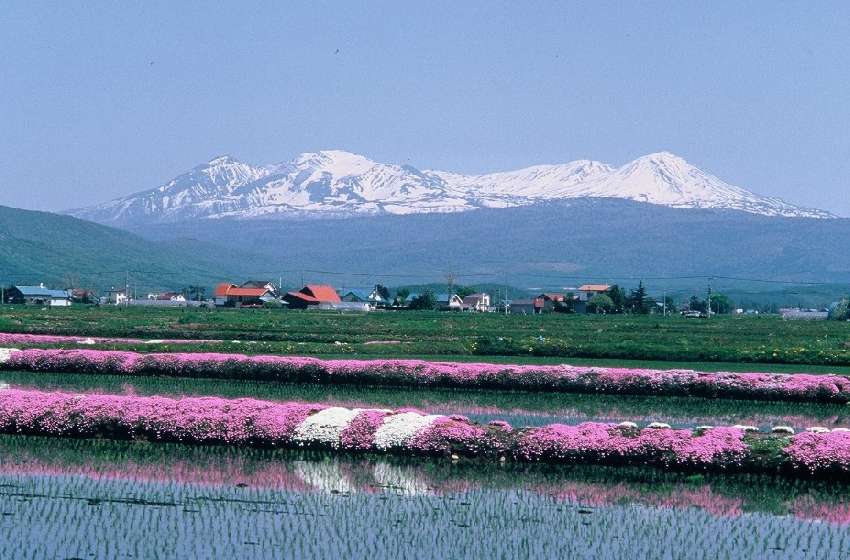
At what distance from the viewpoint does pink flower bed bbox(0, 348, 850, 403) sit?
116 ft

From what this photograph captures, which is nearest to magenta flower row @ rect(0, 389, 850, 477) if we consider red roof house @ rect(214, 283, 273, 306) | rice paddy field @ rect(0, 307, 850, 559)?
rice paddy field @ rect(0, 307, 850, 559)

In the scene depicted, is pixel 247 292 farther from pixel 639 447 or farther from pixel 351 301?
pixel 639 447

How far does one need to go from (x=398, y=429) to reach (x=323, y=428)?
1490 millimetres

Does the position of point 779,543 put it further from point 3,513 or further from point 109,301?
point 109,301

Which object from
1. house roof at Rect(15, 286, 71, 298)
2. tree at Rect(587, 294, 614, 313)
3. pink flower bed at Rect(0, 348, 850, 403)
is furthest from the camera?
house roof at Rect(15, 286, 71, 298)

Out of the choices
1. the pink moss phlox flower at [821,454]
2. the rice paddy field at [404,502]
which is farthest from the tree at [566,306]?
the pink moss phlox flower at [821,454]

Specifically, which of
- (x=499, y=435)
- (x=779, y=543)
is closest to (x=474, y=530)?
(x=779, y=543)

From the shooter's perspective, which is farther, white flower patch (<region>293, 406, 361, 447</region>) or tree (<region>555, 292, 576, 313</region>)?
tree (<region>555, 292, 576, 313</region>)

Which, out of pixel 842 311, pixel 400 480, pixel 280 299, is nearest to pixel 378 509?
pixel 400 480

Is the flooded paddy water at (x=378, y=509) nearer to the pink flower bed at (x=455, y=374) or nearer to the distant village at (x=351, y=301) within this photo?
the pink flower bed at (x=455, y=374)

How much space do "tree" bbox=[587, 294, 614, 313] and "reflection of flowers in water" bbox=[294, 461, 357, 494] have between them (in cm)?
13303

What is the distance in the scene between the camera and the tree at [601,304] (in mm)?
152750

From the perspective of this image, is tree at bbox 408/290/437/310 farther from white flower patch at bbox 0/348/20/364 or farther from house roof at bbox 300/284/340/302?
white flower patch at bbox 0/348/20/364

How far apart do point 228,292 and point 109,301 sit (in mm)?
21890
